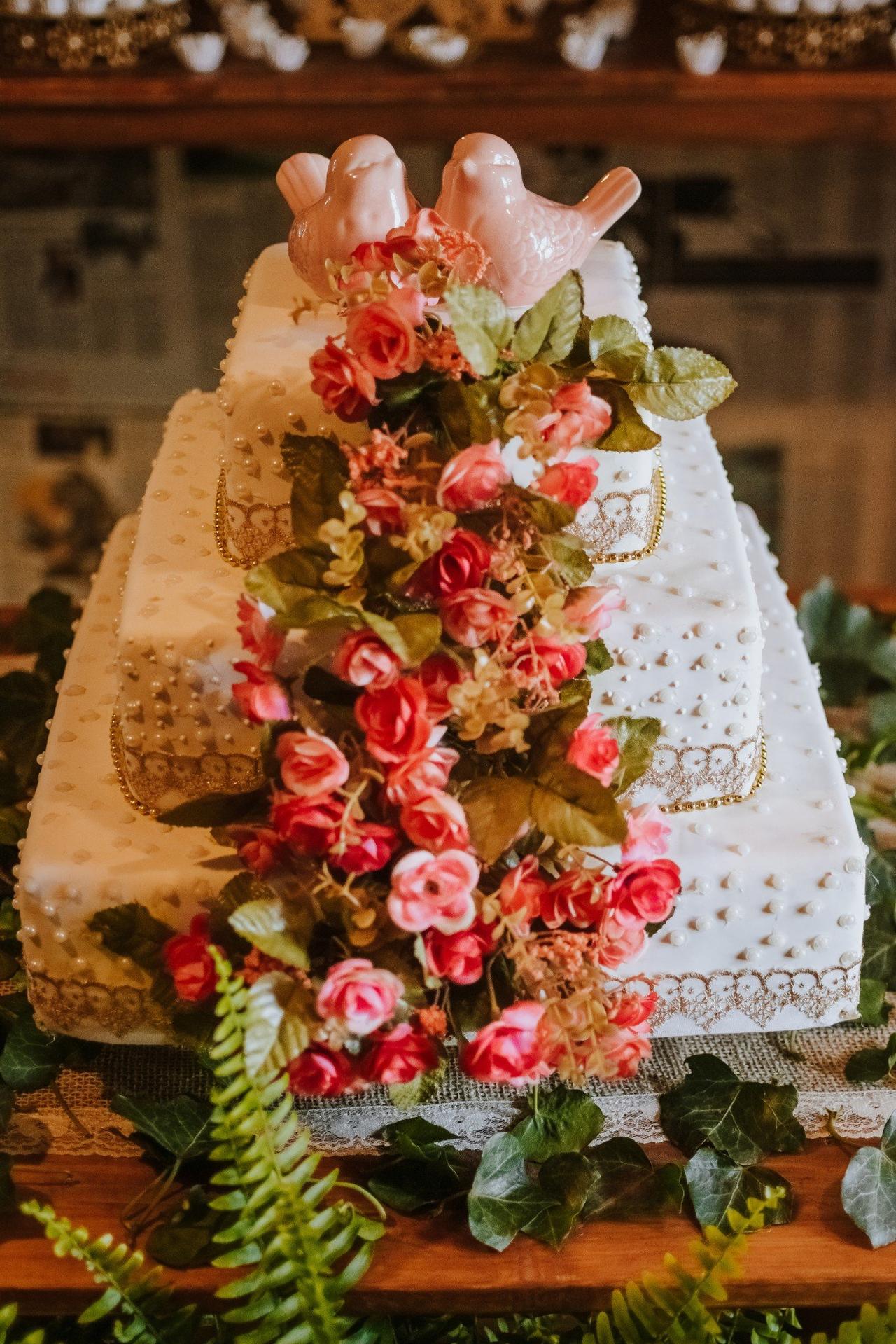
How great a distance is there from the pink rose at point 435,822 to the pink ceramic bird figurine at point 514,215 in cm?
43

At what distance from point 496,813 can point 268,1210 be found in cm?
27

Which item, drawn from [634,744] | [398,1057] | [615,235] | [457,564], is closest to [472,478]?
[457,564]

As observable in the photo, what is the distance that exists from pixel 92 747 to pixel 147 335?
1460mm

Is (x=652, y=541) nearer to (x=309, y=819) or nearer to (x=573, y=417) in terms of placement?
(x=573, y=417)

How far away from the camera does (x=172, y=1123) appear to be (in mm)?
1034

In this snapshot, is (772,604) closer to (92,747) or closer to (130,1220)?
(92,747)

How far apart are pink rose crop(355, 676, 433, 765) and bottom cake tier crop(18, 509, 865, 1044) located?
0.23m

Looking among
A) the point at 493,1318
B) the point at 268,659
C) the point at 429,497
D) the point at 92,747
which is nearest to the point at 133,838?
the point at 92,747

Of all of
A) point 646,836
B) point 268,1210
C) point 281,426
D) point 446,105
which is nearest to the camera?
point 268,1210

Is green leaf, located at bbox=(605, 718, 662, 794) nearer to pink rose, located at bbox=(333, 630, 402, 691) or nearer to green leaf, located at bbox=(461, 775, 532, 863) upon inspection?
green leaf, located at bbox=(461, 775, 532, 863)

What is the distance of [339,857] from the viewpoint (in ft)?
2.88

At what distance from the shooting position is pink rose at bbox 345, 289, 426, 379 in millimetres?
882

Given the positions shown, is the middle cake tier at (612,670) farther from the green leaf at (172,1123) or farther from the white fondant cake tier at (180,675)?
the green leaf at (172,1123)

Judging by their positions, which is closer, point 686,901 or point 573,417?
point 573,417
